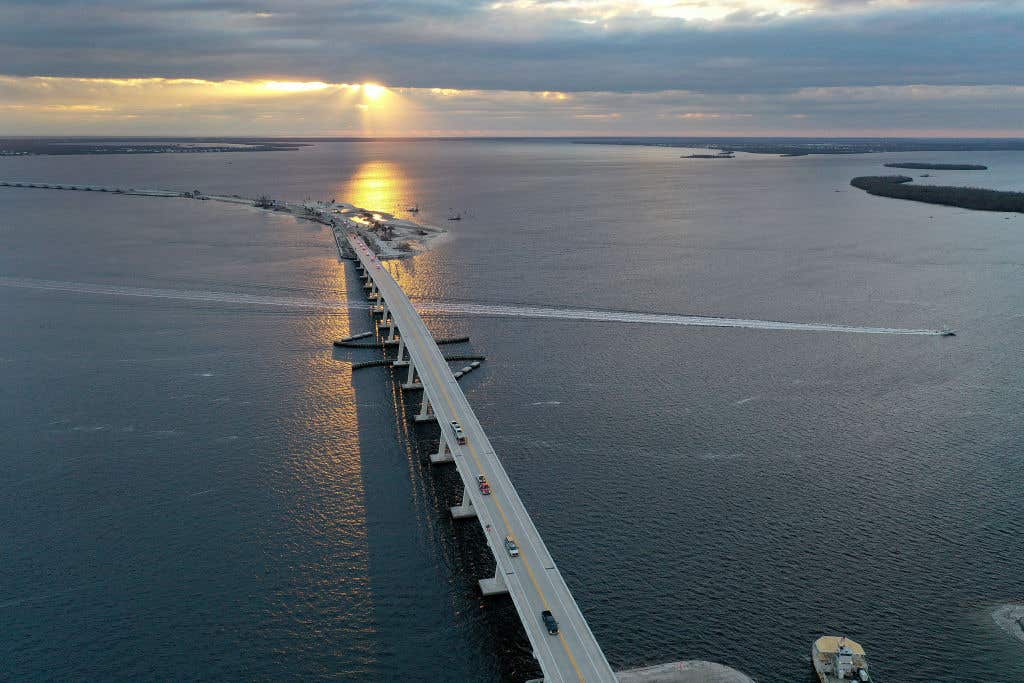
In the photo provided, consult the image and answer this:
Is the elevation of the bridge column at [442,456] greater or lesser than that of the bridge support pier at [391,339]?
lesser

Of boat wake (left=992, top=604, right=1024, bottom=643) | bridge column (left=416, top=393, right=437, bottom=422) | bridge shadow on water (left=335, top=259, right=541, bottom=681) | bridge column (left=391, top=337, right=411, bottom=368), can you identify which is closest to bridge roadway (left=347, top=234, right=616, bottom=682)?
bridge column (left=416, top=393, right=437, bottom=422)

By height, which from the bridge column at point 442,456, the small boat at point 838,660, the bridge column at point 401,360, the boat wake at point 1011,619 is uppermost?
the bridge column at point 401,360

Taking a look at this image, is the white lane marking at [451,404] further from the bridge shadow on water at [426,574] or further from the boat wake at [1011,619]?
the boat wake at [1011,619]

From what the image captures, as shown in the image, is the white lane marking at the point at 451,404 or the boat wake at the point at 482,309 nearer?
the white lane marking at the point at 451,404

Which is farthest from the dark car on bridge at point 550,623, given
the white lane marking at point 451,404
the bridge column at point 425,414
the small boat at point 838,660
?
the bridge column at point 425,414

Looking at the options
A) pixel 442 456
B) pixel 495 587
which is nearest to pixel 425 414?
pixel 442 456

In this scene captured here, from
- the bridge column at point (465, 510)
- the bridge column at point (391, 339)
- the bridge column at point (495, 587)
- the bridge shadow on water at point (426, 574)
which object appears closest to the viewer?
the bridge shadow on water at point (426, 574)

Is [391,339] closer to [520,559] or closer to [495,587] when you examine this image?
[495,587]

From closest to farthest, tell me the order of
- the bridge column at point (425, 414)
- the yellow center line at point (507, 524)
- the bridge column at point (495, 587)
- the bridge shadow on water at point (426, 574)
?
the yellow center line at point (507, 524) < the bridge shadow on water at point (426, 574) < the bridge column at point (495, 587) < the bridge column at point (425, 414)
